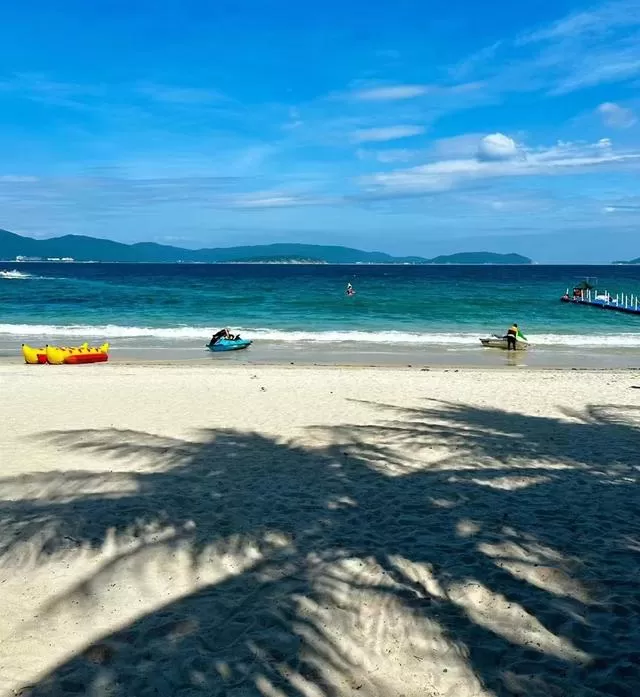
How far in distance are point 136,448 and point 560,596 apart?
623 cm

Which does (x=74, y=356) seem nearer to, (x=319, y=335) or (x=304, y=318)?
(x=319, y=335)

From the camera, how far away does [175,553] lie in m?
5.99

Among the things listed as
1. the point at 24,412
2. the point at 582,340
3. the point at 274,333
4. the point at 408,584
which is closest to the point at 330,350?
the point at 274,333

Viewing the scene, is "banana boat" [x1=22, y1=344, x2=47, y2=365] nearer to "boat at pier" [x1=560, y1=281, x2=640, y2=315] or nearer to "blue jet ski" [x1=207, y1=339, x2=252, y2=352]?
"blue jet ski" [x1=207, y1=339, x2=252, y2=352]

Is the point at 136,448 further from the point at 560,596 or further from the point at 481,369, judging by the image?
the point at 481,369

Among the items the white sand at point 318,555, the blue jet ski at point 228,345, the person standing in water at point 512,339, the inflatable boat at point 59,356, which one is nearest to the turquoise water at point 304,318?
the person standing in water at point 512,339

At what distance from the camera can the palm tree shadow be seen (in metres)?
4.22

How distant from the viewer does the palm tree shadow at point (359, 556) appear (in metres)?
4.22

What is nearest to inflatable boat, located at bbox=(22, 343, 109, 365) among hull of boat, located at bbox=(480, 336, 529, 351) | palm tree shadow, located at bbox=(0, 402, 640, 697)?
palm tree shadow, located at bbox=(0, 402, 640, 697)

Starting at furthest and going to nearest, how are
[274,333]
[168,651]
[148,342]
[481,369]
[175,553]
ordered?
[274,333]
[148,342]
[481,369]
[175,553]
[168,651]

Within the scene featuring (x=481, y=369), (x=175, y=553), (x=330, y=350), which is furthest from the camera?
(x=330, y=350)

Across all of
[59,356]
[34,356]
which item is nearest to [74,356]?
[59,356]

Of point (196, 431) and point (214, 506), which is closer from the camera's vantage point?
point (214, 506)

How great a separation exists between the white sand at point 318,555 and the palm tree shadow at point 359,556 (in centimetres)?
2
